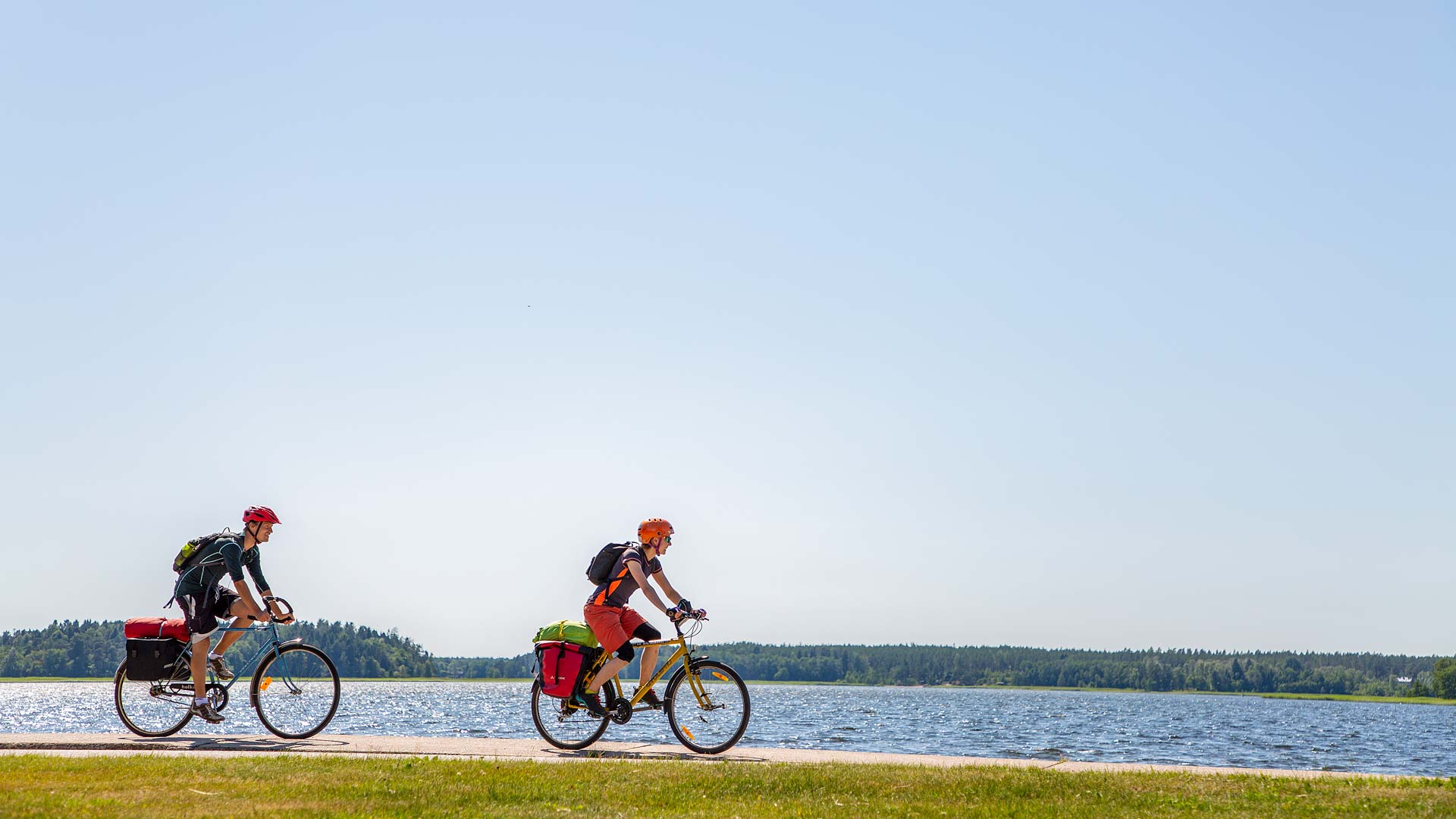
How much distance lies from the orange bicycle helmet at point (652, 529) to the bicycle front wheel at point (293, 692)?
380 centimetres

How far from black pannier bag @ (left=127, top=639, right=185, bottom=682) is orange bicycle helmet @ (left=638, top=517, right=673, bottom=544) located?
540cm

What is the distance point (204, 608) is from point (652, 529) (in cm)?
510

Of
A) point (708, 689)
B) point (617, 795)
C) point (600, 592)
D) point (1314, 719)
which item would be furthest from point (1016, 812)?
point (1314, 719)

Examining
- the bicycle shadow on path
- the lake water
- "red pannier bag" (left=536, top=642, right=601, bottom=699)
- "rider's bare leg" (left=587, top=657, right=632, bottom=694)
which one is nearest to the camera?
the bicycle shadow on path

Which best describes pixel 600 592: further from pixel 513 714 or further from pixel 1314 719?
pixel 1314 719

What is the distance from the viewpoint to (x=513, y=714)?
245 feet

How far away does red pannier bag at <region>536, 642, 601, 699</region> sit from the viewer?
13.3 meters

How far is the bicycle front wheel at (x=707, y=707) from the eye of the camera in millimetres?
13219

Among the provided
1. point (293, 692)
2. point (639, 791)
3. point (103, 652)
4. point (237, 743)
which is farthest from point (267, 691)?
point (103, 652)

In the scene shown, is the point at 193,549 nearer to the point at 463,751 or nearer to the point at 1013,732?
the point at 463,751

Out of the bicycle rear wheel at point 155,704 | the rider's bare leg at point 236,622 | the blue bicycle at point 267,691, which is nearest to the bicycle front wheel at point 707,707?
the blue bicycle at point 267,691

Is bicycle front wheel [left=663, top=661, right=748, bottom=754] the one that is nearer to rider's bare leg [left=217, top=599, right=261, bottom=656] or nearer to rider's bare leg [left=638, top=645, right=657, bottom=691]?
rider's bare leg [left=638, top=645, right=657, bottom=691]

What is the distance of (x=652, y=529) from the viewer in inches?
523

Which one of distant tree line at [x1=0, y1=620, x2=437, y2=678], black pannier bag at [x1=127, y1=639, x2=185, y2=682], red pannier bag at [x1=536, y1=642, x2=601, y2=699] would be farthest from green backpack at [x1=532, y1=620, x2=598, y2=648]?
distant tree line at [x1=0, y1=620, x2=437, y2=678]
